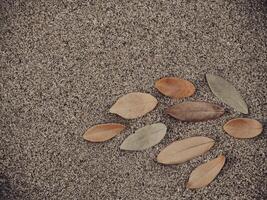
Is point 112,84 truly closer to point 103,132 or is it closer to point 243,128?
point 103,132

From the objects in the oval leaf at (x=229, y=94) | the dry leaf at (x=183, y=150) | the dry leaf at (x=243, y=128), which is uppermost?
the oval leaf at (x=229, y=94)

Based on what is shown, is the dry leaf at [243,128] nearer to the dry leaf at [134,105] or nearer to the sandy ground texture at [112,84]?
the sandy ground texture at [112,84]

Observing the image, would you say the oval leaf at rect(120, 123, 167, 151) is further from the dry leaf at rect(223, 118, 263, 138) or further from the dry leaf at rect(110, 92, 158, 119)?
the dry leaf at rect(223, 118, 263, 138)

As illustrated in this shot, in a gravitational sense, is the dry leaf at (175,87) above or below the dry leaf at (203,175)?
above

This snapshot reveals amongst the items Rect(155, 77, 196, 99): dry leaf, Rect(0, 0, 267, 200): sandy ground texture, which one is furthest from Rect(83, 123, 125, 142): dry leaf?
Rect(155, 77, 196, 99): dry leaf

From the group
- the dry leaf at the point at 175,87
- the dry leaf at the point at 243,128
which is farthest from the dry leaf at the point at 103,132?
the dry leaf at the point at 243,128

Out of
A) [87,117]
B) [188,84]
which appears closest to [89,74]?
[87,117]

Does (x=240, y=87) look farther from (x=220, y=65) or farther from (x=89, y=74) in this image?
(x=89, y=74)
